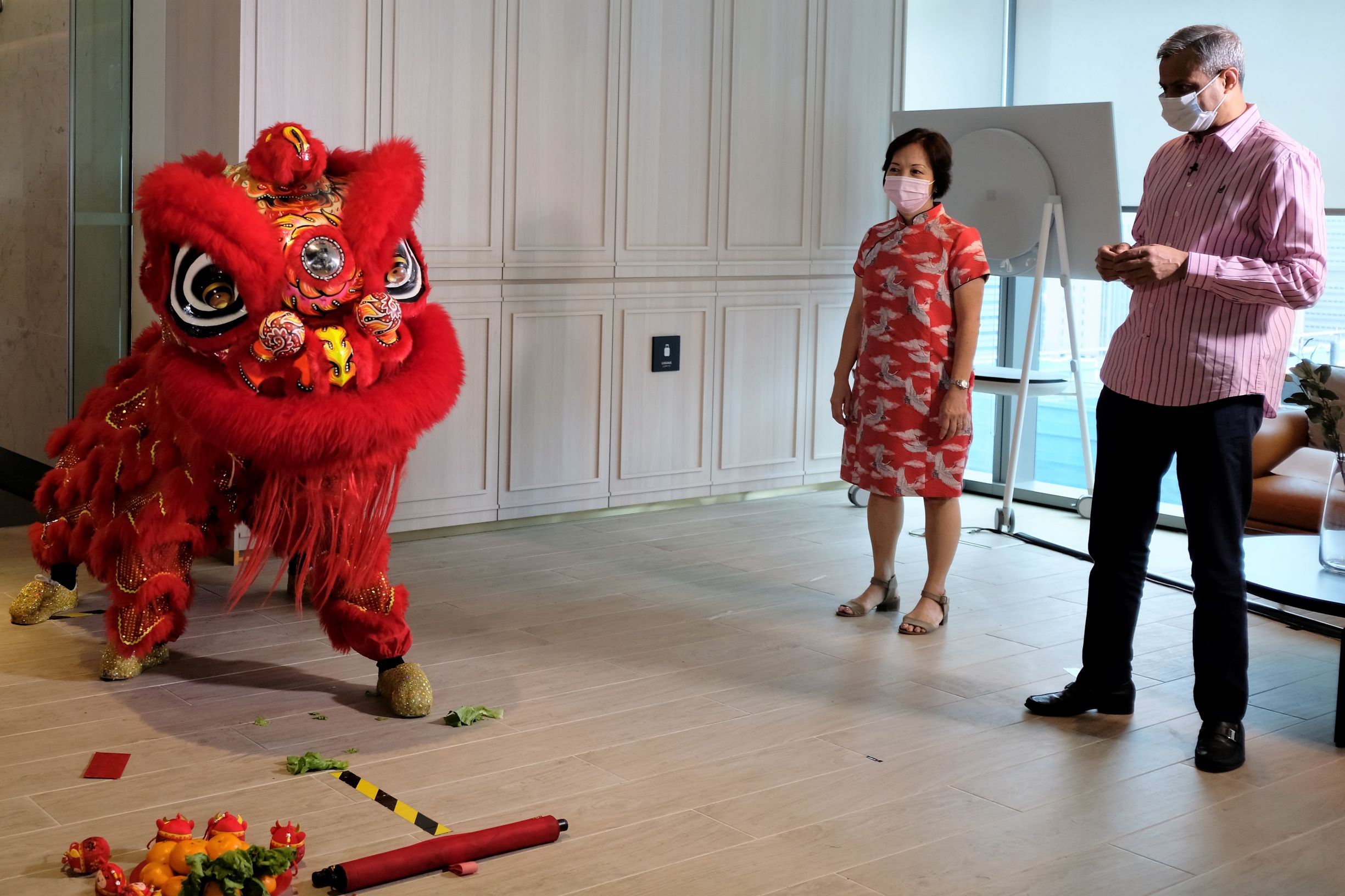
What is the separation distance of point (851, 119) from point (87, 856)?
4352 mm

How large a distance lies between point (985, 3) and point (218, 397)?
4244mm

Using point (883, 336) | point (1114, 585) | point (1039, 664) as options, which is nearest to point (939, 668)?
point (1039, 664)

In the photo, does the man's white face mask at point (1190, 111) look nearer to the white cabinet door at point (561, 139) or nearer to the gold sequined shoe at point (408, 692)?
the gold sequined shoe at point (408, 692)

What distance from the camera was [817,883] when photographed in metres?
2.24

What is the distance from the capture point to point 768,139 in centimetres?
543

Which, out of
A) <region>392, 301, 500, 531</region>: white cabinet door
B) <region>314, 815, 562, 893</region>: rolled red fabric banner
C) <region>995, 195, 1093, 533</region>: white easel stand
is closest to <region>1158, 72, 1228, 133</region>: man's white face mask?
<region>314, 815, 562, 893</region>: rolled red fabric banner

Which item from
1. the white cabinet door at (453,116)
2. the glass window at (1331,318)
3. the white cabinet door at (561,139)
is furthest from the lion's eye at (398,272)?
the glass window at (1331,318)

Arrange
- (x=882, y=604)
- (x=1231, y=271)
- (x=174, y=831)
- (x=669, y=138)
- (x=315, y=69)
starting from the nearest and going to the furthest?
(x=174, y=831)
(x=1231, y=271)
(x=882, y=604)
(x=315, y=69)
(x=669, y=138)

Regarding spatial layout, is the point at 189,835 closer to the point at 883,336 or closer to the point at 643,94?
the point at 883,336

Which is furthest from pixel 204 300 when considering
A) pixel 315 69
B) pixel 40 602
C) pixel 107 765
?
pixel 315 69

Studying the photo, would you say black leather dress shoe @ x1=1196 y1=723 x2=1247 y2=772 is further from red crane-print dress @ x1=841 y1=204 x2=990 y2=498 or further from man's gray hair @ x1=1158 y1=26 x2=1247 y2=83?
man's gray hair @ x1=1158 y1=26 x2=1247 y2=83

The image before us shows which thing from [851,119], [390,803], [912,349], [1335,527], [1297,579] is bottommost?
[390,803]

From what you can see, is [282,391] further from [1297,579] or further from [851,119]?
[851,119]

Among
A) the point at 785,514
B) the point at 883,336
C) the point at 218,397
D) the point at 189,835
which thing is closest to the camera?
the point at 189,835
